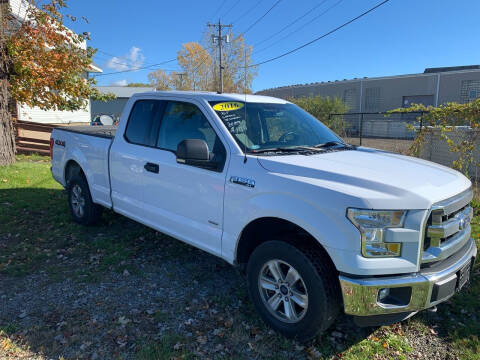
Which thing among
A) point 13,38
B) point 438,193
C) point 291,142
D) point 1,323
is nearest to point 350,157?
point 291,142

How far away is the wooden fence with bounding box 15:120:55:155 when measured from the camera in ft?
45.9

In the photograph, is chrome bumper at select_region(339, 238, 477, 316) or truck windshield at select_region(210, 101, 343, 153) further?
truck windshield at select_region(210, 101, 343, 153)

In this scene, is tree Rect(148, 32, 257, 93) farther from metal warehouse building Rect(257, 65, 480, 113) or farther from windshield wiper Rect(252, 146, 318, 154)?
windshield wiper Rect(252, 146, 318, 154)

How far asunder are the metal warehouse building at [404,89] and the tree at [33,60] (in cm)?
2720

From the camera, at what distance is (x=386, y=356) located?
9.54 ft

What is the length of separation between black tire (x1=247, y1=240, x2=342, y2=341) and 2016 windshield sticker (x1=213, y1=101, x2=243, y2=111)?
4.68 feet

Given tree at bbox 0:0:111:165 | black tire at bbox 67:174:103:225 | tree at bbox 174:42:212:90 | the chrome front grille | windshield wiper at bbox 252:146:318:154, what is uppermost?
tree at bbox 174:42:212:90

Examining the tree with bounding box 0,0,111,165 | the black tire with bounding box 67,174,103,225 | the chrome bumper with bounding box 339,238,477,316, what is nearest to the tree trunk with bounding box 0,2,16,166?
the tree with bounding box 0,0,111,165

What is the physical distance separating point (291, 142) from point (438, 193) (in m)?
1.46

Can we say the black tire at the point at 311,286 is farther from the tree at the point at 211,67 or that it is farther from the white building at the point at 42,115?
the tree at the point at 211,67

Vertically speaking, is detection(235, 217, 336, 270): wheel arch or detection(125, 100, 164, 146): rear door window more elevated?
detection(125, 100, 164, 146): rear door window

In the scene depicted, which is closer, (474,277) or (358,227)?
(358,227)

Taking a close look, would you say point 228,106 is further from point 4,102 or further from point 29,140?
point 29,140

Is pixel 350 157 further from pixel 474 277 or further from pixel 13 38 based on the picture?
pixel 13 38
